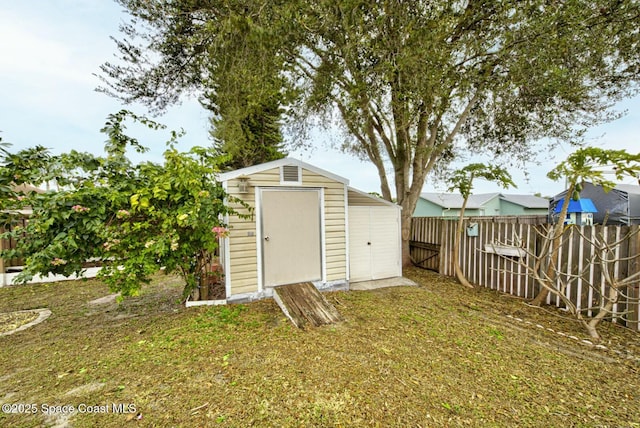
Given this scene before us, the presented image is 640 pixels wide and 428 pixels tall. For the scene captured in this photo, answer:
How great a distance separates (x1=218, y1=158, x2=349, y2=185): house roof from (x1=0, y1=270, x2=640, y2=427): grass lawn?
2.13 metres

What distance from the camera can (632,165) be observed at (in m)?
3.25

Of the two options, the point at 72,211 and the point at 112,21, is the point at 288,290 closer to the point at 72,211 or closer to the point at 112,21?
the point at 72,211

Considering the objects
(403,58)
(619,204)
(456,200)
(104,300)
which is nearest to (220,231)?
(104,300)

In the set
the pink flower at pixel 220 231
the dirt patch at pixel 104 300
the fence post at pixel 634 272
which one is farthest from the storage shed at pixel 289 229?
the fence post at pixel 634 272

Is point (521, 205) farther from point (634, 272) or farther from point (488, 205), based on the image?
point (634, 272)

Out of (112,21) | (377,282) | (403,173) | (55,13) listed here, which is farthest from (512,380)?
(55,13)

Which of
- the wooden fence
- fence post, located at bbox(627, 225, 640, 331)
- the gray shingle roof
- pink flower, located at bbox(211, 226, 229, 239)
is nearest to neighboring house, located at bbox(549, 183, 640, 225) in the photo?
the wooden fence

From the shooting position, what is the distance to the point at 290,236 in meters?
4.75

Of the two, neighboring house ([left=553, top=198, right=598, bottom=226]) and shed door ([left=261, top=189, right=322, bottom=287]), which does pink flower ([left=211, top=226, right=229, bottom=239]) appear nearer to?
shed door ([left=261, top=189, right=322, bottom=287])

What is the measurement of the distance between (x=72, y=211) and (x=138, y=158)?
1.15 metres

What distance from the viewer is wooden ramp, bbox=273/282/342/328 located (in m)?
3.67

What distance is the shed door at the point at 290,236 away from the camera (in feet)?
15.1

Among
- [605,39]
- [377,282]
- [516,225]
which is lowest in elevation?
[377,282]

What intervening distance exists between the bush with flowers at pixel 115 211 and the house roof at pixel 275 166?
37 centimetres
